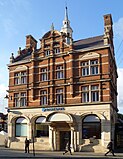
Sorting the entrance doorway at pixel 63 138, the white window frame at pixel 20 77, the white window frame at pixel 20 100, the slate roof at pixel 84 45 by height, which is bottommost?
the entrance doorway at pixel 63 138

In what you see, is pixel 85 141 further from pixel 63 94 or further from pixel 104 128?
pixel 63 94

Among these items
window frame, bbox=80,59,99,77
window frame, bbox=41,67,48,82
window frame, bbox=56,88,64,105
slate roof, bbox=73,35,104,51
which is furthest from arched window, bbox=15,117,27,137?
slate roof, bbox=73,35,104,51

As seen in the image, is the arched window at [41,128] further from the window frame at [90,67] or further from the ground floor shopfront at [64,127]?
the window frame at [90,67]

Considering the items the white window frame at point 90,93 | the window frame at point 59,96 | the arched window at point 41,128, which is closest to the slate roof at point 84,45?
the white window frame at point 90,93

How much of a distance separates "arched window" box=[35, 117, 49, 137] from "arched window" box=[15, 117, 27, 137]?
1.87m

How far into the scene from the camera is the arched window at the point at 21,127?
126 feet

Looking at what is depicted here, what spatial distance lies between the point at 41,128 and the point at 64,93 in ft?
19.6

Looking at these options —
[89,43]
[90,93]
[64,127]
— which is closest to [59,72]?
[90,93]

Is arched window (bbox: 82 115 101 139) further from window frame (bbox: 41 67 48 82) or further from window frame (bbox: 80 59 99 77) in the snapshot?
window frame (bbox: 41 67 48 82)

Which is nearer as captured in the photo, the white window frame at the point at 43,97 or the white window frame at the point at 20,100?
the white window frame at the point at 43,97

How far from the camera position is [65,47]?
37562 millimetres

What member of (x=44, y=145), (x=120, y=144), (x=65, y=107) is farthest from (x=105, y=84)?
(x=44, y=145)

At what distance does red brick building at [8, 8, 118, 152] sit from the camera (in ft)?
110

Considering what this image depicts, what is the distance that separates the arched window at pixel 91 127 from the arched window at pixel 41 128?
5.72 meters
